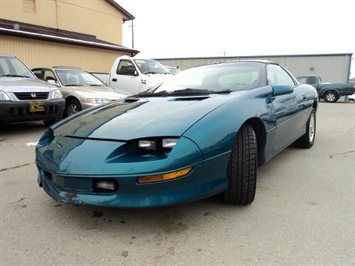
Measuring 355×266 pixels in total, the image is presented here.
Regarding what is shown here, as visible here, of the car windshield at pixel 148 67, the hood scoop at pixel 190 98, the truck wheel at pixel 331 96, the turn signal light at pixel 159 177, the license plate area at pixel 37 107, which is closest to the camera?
the turn signal light at pixel 159 177

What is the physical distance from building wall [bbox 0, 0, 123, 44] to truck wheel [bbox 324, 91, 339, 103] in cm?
1300

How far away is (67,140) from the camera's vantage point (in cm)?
224

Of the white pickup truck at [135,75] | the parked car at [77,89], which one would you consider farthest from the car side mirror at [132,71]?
the parked car at [77,89]

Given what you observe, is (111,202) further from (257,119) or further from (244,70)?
(244,70)

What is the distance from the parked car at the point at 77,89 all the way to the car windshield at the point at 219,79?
3.10 metres

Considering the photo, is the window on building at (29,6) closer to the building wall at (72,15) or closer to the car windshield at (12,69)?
the building wall at (72,15)

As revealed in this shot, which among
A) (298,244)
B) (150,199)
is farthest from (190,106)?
(298,244)

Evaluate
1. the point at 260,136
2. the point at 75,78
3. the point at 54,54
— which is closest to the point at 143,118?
the point at 260,136

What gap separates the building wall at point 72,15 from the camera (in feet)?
45.0

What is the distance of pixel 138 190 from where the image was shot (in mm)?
1886

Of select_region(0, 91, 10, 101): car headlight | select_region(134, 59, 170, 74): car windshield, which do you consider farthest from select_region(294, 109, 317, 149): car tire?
select_region(134, 59, 170, 74): car windshield

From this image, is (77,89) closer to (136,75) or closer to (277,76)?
(136,75)

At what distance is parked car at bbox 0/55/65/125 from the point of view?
514 cm

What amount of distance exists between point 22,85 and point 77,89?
1.40 metres
